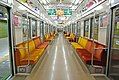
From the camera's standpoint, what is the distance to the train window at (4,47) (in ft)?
12.7

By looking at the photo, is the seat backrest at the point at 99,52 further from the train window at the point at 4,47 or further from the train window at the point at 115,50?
the train window at the point at 4,47

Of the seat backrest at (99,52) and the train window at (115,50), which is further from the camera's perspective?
the seat backrest at (99,52)

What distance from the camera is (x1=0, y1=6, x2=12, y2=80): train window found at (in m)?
3.88

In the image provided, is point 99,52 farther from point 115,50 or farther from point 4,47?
point 4,47

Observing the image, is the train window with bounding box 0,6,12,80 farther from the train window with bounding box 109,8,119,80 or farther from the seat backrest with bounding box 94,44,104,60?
the train window with bounding box 109,8,119,80

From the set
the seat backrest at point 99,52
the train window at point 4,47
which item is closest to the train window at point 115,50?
the seat backrest at point 99,52

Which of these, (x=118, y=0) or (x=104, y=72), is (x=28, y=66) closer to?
(x=104, y=72)

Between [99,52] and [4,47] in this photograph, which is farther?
[99,52]

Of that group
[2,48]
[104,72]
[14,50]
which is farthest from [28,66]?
[104,72]

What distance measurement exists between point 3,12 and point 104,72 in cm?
337

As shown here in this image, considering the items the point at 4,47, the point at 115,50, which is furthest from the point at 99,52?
the point at 4,47

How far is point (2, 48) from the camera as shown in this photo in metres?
3.99

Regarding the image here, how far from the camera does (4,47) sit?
4.14 metres

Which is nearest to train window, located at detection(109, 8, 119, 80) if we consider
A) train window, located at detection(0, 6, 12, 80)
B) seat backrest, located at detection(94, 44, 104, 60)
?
seat backrest, located at detection(94, 44, 104, 60)
